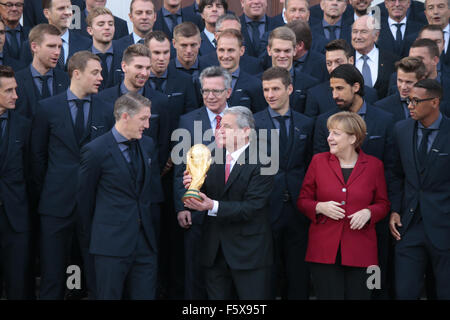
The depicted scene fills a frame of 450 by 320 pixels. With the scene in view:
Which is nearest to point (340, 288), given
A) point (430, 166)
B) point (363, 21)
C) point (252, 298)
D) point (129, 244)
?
point (252, 298)

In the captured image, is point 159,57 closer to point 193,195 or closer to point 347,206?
point 193,195

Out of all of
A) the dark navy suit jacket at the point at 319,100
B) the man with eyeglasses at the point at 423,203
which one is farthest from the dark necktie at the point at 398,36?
the man with eyeglasses at the point at 423,203

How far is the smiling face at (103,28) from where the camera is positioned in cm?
683

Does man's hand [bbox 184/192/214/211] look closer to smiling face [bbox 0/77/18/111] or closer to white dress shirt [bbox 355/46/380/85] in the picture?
smiling face [bbox 0/77/18/111]

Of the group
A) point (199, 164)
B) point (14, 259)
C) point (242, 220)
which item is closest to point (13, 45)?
point (14, 259)

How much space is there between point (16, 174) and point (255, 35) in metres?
3.44

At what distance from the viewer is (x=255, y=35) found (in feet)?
25.6

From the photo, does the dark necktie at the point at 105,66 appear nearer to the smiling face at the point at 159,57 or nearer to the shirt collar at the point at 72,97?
the smiling face at the point at 159,57

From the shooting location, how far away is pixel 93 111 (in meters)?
5.52

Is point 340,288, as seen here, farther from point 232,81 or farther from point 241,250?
point 232,81

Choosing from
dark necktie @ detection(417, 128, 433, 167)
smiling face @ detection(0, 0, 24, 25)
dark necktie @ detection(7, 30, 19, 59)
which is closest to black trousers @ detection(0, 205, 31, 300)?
dark necktie @ detection(7, 30, 19, 59)

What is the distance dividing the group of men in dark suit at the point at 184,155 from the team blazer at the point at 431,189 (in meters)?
0.01

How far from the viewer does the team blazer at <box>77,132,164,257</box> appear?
4.79m

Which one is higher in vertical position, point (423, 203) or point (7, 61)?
point (7, 61)
